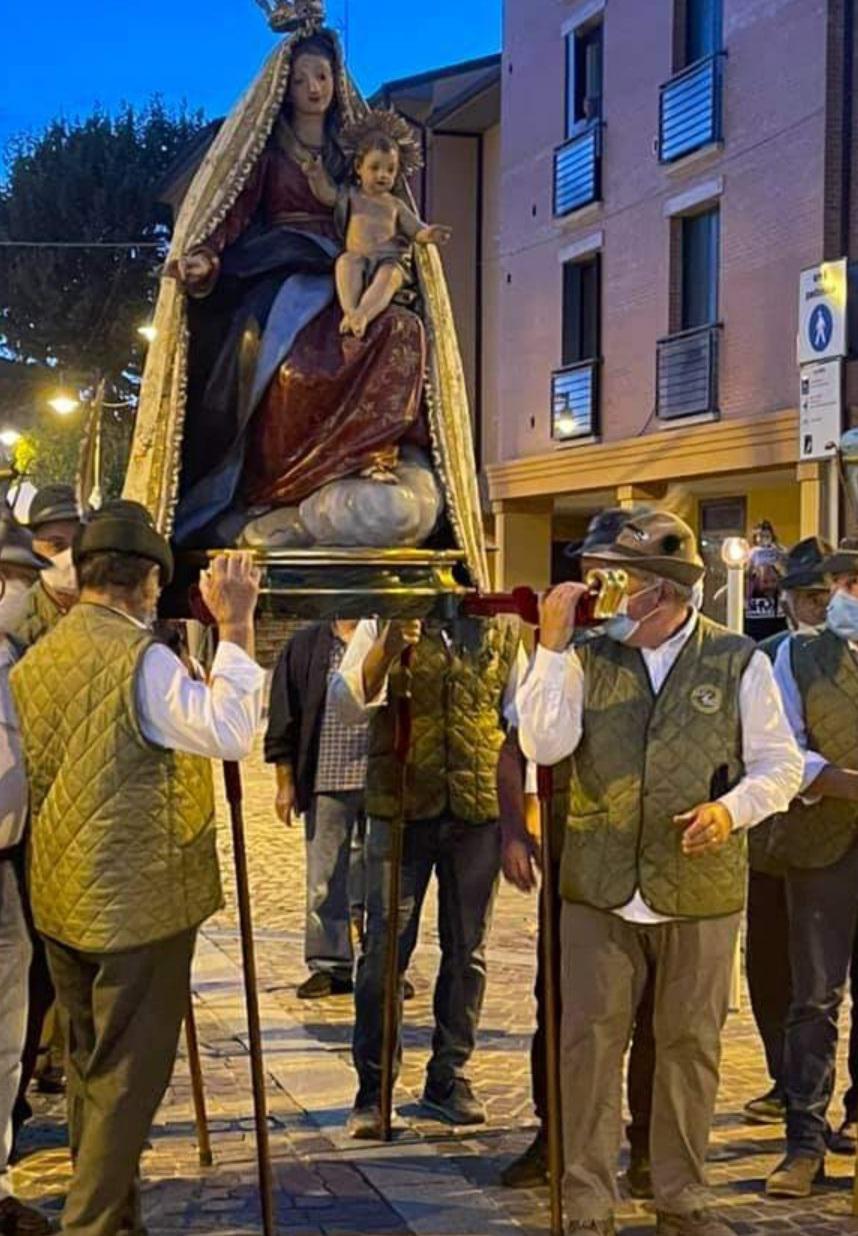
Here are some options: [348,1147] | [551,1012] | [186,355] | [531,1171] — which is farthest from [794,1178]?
[186,355]

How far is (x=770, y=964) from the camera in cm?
574

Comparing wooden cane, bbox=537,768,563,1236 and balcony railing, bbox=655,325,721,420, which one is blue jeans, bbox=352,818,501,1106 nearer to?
wooden cane, bbox=537,768,563,1236

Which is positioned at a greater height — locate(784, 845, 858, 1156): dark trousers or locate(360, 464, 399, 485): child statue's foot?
locate(360, 464, 399, 485): child statue's foot

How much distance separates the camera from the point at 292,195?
5.40m

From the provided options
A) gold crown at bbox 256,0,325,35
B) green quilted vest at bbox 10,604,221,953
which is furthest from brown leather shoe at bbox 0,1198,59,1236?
gold crown at bbox 256,0,325,35

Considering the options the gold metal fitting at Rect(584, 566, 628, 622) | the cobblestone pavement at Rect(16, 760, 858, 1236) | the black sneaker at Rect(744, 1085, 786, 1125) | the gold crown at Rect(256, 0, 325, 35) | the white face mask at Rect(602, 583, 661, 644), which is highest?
the gold crown at Rect(256, 0, 325, 35)

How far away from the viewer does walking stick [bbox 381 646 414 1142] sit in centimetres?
541

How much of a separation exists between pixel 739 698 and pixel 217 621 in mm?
1429

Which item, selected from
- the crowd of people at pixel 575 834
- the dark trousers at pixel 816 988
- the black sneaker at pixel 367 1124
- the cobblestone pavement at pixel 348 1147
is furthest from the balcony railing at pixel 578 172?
the black sneaker at pixel 367 1124

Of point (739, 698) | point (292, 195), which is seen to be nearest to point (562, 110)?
point (292, 195)

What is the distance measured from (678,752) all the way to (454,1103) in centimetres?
196

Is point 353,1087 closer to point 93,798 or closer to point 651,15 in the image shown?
point 93,798

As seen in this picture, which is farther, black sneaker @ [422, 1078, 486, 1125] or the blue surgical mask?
black sneaker @ [422, 1078, 486, 1125]

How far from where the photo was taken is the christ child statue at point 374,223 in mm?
5254
